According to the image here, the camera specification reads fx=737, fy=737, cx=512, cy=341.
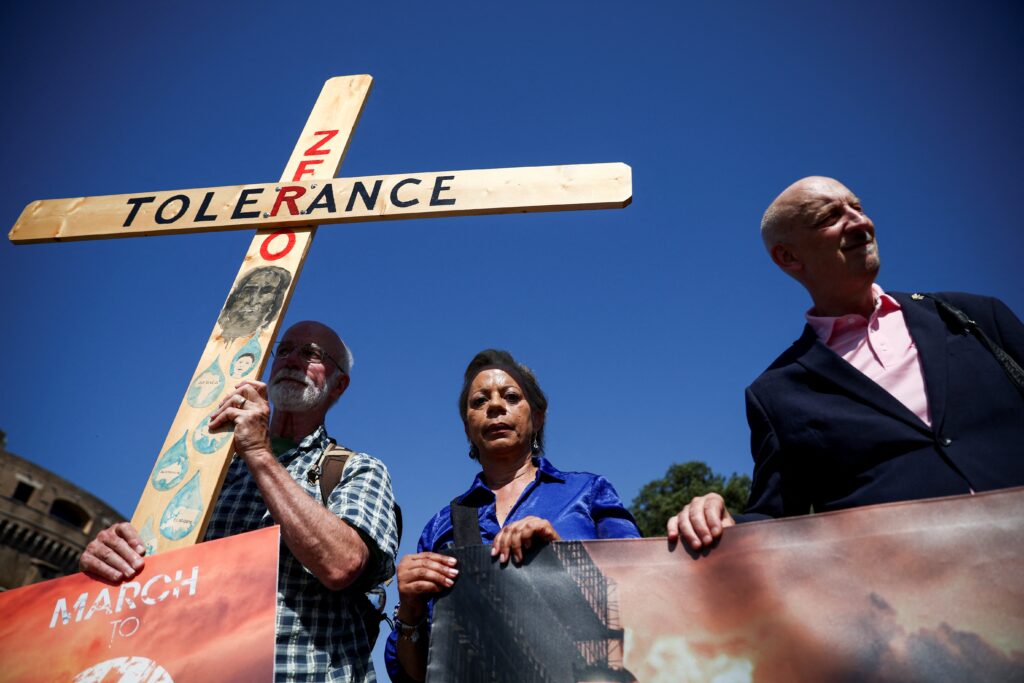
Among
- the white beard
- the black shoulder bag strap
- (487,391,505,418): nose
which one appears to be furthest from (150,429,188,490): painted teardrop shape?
the black shoulder bag strap

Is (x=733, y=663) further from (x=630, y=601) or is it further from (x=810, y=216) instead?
(x=810, y=216)

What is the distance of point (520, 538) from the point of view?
2020mm

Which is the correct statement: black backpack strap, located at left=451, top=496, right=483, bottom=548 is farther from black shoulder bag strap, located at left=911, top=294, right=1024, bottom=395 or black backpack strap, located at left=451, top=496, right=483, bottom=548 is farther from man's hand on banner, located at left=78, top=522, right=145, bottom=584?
black shoulder bag strap, located at left=911, top=294, right=1024, bottom=395

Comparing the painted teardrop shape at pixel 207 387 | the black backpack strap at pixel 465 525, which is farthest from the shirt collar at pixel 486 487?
the painted teardrop shape at pixel 207 387

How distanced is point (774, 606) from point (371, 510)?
4.39 ft

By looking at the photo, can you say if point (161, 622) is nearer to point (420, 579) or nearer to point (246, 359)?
point (420, 579)

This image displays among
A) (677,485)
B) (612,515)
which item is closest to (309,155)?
(612,515)

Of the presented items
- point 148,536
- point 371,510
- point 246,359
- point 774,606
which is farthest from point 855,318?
point 148,536

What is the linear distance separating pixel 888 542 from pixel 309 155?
2756mm

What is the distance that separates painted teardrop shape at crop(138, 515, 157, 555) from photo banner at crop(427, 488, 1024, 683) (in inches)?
37.6

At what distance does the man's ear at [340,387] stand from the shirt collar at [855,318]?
2.10 metres

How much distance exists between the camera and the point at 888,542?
169cm

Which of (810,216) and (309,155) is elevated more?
(309,155)

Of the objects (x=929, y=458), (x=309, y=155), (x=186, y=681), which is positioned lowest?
(x=186, y=681)
